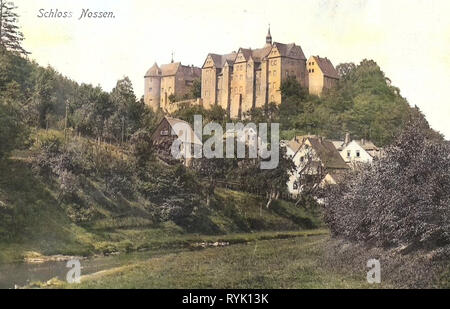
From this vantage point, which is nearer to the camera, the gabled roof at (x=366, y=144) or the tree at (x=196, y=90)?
the gabled roof at (x=366, y=144)

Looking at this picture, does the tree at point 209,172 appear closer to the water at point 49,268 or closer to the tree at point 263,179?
the tree at point 263,179

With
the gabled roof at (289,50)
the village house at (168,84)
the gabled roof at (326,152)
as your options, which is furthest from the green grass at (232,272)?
the village house at (168,84)

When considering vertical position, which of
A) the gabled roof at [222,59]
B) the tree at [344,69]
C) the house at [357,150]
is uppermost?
the gabled roof at [222,59]

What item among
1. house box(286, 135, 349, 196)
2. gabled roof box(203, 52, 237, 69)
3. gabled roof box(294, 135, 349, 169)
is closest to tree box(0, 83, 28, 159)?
house box(286, 135, 349, 196)

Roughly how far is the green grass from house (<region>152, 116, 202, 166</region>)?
9904 millimetres

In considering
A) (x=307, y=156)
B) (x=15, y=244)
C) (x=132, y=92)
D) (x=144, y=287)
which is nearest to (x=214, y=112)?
(x=307, y=156)

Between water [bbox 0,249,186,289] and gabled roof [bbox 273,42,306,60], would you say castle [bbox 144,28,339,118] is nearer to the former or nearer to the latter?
gabled roof [bbox 273,42,306,60]

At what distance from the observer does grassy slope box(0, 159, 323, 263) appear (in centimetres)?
2684

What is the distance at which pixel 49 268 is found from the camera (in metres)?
23.7

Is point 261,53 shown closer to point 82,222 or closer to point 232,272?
point 82,222

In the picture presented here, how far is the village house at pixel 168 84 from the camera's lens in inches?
2677

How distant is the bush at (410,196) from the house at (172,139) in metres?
15.8

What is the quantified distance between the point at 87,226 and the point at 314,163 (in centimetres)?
2051

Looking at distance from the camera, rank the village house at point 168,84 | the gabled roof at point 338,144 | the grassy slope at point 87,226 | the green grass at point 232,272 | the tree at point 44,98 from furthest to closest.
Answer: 1. the village house at point 168,84
2. the gabled roof at point 338,144
3. the tree at point 44,98
4. the grassy slope at point 87,226
5. the green grass at point 232,272
